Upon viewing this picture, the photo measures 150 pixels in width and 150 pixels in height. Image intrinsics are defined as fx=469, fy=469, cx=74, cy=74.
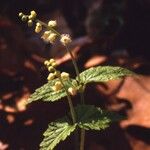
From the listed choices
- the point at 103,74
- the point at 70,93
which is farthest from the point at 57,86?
the point at 103,74

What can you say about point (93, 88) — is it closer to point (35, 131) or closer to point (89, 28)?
point (35, 131)

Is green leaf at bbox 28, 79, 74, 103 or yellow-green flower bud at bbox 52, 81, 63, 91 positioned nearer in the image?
yellow-green flower bud at bbox 52, 81, 63, 91

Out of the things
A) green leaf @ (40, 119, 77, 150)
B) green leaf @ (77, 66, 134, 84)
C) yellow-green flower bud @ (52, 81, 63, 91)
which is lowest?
green leaf @ (40, 119, 77, 150)

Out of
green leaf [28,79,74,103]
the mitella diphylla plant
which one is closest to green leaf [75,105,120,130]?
the mitella diphylla plant

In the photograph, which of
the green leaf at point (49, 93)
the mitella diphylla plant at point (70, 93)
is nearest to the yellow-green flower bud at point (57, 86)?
the mitella diphylla plant at point (70, 93)

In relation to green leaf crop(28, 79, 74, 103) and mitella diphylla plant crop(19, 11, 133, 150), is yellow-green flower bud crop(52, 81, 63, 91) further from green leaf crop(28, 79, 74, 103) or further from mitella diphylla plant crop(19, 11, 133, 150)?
green leaf crop(28, 79, 74, 103)

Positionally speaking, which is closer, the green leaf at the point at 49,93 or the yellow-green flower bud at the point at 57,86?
the yellow-green flower bud at the point at 57,86

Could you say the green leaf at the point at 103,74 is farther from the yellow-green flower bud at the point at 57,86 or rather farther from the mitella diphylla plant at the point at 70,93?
the yellow-green flower bud at the point at 57,86

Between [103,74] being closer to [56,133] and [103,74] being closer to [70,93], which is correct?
[70,93]
